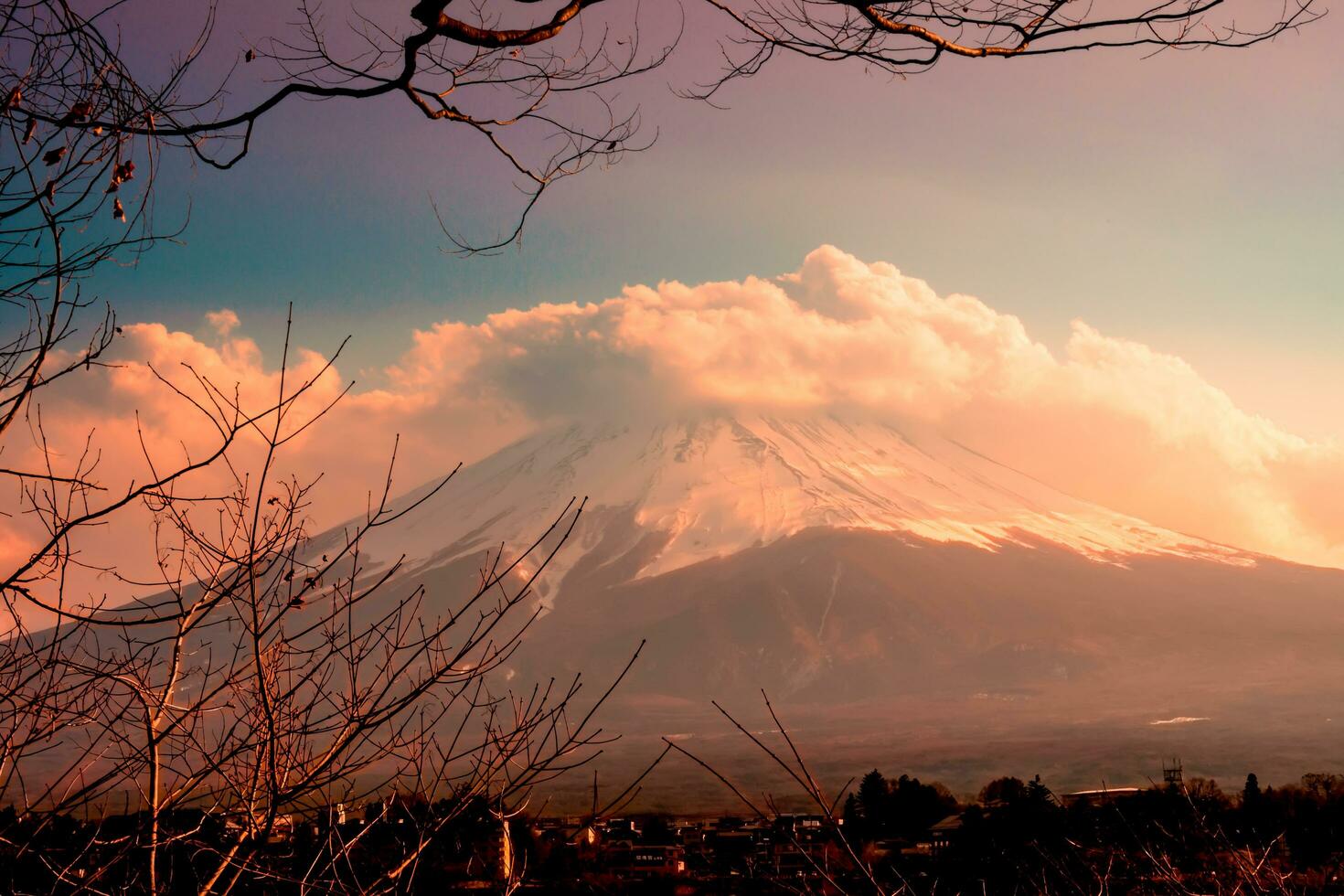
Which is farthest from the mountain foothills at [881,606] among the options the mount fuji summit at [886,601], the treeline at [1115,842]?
the treeline at [1115,842]

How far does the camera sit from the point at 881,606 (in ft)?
473

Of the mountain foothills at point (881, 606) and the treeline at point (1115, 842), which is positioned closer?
the treeline at point (1115, 842)

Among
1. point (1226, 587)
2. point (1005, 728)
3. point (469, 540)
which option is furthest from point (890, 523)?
point (469, 540)

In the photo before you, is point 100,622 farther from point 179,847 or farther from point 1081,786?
point 1081,786

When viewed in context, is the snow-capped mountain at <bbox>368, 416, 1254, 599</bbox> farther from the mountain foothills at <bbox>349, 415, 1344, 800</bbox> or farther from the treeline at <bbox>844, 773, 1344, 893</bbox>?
the treeline at <bbox>844, 773, 1344, 893</bbox>

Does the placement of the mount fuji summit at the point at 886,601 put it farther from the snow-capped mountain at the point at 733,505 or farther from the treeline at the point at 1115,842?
the treeline at the point at 1115,842

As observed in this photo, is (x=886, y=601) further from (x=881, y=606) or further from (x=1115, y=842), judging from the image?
(x=1115, y=842)

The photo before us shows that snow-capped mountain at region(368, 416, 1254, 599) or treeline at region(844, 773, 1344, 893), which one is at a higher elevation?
snow-capped mountain at region(368, 416, 1254, 599)

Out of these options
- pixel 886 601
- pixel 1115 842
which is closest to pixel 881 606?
pixel 886 601

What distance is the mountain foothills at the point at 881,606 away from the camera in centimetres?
12662

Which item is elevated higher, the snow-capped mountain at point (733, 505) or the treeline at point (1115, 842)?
the snow-capped mountain at point (733, 505)

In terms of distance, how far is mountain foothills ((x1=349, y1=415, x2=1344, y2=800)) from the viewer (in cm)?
12662

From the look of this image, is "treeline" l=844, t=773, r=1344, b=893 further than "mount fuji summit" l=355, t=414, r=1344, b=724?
No

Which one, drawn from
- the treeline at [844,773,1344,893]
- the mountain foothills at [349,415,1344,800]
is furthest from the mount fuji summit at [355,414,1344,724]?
the treeline at [844,773,1344,893]
